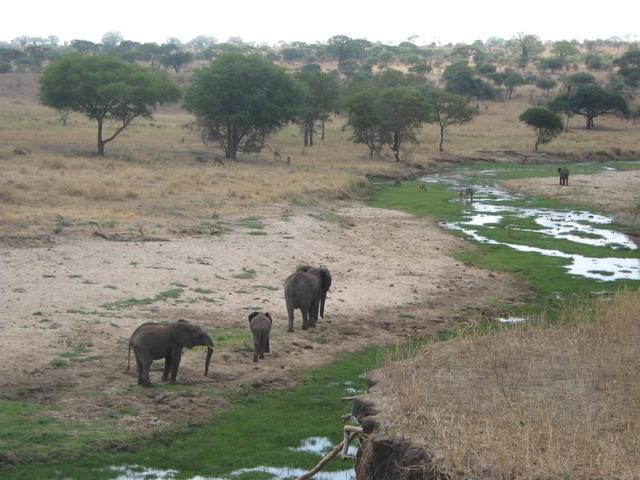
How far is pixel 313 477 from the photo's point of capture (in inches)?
425

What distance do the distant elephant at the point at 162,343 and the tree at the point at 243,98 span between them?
44.8m

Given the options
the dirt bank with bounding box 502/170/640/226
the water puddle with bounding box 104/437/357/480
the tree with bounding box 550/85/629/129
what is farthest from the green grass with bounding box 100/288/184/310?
the tree with bounding box 550/85/629/129

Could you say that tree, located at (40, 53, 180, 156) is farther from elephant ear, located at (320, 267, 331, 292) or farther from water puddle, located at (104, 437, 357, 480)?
water puddle, located at (104, 437, 357, 480)

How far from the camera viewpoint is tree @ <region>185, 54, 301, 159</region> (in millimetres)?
58188

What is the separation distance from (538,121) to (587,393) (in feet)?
223

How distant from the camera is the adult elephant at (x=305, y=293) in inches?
682

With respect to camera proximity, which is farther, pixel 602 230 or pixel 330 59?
pixel 330 59

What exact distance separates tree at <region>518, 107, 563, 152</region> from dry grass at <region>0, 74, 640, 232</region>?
1.62 meters

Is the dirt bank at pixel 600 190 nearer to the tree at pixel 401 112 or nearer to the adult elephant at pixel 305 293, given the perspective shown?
the tree at pixel 401 112

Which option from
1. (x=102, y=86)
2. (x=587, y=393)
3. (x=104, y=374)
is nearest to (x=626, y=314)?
(x=587, y=393)

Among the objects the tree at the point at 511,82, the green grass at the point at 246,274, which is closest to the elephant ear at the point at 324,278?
the green grass at the point at 246,274

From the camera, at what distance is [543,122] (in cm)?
7688

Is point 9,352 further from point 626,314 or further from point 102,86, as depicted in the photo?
point 102,86

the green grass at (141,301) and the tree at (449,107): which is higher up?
the tree at (449,107)
